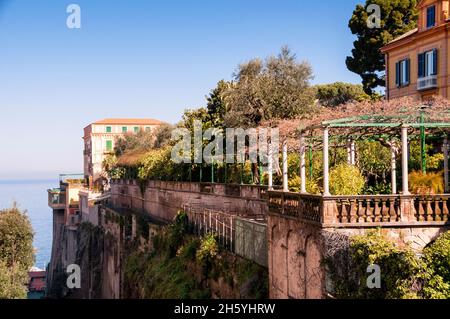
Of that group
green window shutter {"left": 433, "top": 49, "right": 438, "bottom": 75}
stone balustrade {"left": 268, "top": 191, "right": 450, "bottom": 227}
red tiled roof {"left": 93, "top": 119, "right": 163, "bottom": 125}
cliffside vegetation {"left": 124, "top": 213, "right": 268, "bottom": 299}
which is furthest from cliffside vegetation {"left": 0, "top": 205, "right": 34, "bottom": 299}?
red tiled roof {"left": 93, "top": 119, "right": 163, "bottom": 125}

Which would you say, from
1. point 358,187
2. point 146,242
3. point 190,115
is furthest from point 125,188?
point 358,187

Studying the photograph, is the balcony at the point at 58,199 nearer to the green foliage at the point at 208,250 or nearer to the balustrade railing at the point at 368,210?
the green foliage at the point at 208,250

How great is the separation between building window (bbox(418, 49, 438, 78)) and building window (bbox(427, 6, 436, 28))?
4.72 ft

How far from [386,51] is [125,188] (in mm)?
27611

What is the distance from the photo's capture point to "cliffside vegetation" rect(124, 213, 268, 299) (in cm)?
1942

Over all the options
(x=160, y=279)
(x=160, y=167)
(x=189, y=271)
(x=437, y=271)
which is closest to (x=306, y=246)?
(x=437, y=271)

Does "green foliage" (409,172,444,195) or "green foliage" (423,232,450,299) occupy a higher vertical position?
"green foliage" (409,172,444,195)

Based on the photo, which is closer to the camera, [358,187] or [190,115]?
[358,187]

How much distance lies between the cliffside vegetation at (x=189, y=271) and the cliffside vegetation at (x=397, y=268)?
5944 millimetres

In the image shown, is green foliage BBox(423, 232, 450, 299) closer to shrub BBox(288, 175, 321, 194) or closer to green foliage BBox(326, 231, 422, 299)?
green foliage BBox(326, 231, 422, 299)

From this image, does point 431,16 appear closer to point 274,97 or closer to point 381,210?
point 274,97

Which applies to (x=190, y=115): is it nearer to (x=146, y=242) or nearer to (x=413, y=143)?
(x=146, y=242)

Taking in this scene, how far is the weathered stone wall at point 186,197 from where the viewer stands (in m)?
27.9
